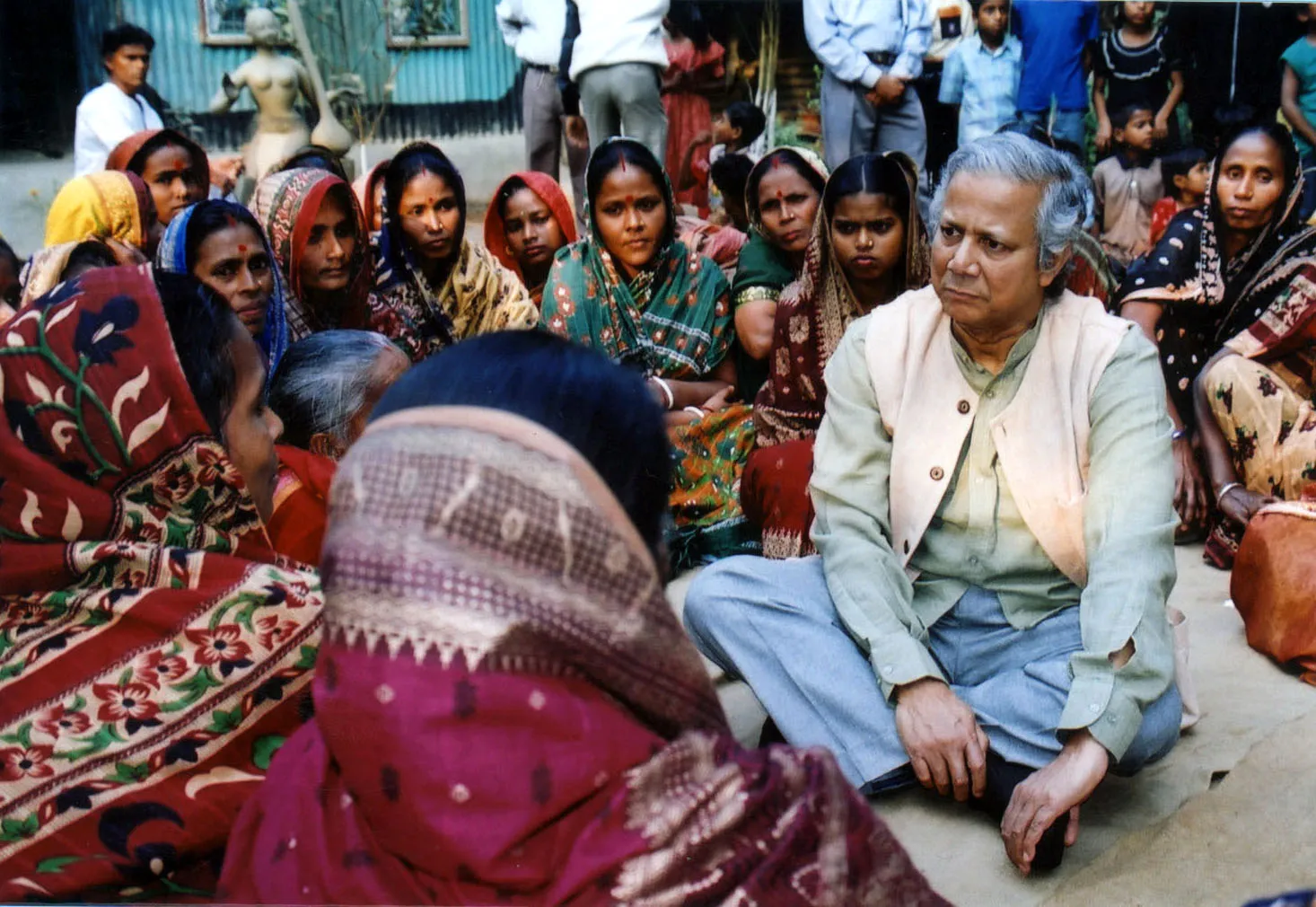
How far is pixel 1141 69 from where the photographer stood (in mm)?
6977

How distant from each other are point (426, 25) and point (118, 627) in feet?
25.2

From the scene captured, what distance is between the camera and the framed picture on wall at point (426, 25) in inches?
352

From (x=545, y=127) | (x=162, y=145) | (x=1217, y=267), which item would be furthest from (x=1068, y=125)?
(x=162, y=145)

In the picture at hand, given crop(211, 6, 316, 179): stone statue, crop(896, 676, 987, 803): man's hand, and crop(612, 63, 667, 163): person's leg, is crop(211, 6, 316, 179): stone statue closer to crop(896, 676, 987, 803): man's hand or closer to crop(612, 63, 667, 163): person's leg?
crop(612, 63, 667, 163): person's leg

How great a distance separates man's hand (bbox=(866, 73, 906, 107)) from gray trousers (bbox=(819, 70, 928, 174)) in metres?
0.04

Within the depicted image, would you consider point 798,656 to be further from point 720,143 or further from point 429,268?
point 720,143

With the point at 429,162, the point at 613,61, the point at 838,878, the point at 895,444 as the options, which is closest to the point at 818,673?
the point at 895,444

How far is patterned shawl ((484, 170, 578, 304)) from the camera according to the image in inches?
215

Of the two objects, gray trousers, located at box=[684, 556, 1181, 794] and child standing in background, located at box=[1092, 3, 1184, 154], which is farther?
child standing in background, located at box=[1092, 3, 1184, 154]

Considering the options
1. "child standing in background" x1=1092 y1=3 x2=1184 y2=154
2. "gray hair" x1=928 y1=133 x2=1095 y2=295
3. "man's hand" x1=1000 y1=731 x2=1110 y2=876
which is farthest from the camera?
"child standing in background" x1=1092 y1=3 x2=1184 y2=154

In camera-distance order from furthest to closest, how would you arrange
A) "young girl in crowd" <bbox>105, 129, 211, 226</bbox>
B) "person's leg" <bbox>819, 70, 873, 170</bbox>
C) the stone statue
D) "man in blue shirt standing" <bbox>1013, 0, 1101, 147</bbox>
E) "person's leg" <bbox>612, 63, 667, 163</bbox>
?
the stone statue
"man in blue shirt standing" <bbox>1013, 0, 1101, 147</bbox>
"person's leg" <bbox>819, 70, 873, 170</bbox>
"person's leg" <bbox>612, 63, 667, 163</bbox>
"young girl in crowd" <bbox>105, 129, 211, 226</bbox>

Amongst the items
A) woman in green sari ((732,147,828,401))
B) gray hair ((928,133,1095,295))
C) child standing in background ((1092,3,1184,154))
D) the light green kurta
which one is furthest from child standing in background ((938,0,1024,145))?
the light green kurta

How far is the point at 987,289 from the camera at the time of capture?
8.40ft

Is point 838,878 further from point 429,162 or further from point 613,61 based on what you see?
point 613,61
